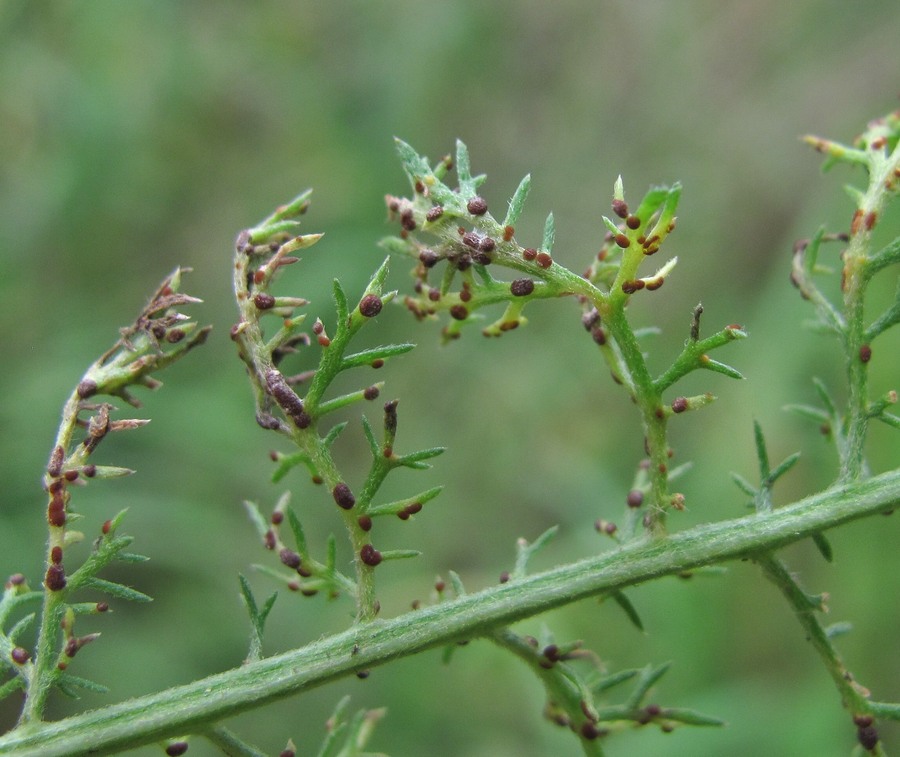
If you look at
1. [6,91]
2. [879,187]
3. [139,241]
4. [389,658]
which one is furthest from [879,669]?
[6,91]

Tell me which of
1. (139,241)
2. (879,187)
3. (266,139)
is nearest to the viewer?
(879,187)

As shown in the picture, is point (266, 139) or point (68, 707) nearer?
point (68, 707)

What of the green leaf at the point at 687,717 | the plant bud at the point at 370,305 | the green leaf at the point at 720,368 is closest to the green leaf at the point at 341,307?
the plant bud at the point at 370,305

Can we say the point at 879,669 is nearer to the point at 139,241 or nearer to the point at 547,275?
the point at 547,275

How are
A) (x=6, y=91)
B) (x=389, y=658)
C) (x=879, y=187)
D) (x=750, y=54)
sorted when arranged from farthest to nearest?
1. (x=750, y=54)
2. (x=6, y=91)
3. (x=879, y=187)
4. (x=389, y=658)

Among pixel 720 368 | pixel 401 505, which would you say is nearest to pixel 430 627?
pixel 401 505

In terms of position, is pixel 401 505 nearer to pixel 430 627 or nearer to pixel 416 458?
pixel 416 458
